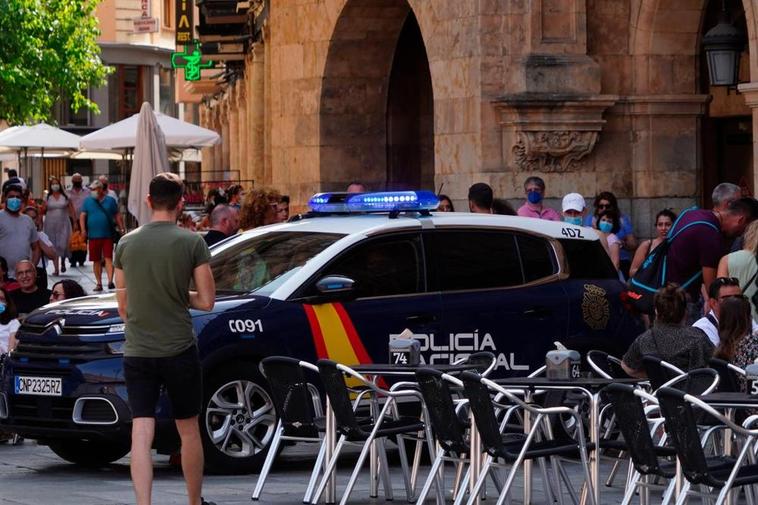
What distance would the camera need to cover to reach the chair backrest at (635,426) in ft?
28.9

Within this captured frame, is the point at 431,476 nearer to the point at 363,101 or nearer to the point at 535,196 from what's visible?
the point at 535,196

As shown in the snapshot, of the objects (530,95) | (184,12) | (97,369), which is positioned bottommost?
(97,369)

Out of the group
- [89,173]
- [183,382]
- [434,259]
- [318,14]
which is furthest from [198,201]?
[89,173]

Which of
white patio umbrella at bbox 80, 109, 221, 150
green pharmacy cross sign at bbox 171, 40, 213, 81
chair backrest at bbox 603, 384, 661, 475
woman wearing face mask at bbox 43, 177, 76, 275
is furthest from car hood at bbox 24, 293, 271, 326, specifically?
green pharmacy cross sign at bbox 171, 40, 213, 81

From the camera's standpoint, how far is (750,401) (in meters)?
9.04

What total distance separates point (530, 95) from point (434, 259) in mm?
6294

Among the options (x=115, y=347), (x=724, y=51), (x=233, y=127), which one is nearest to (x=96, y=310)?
(x=115, y=347)

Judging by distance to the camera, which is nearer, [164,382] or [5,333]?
[164,382]

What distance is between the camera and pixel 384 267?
12797mm

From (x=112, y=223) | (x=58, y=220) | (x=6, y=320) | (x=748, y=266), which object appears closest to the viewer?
(x=748, y=266)

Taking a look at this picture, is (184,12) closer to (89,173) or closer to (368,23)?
(89,173)

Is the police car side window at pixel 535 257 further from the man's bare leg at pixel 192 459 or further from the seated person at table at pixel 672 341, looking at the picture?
the man's bare leg at pixel 192 459

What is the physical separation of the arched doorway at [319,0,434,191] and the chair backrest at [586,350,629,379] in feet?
38.9

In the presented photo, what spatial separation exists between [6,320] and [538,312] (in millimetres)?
4067
